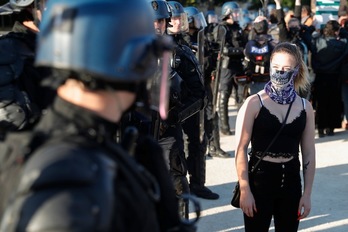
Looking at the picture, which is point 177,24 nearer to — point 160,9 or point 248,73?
point 160,9

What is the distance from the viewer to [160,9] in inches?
205

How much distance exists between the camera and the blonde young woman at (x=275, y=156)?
3.72m

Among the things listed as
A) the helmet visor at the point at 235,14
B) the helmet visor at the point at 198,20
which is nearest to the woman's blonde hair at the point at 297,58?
the helmet visor at the point at 198,20

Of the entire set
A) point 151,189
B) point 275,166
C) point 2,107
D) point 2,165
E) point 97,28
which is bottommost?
point 275,166

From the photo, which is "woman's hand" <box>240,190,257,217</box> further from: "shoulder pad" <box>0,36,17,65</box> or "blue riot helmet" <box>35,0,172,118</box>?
"blue riot helmet" <box>35,0,172,118</box>

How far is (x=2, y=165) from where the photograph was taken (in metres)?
1.59

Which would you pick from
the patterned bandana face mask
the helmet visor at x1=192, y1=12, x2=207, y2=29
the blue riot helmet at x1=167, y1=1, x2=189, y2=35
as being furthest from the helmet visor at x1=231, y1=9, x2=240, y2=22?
the patterned bandana face mask

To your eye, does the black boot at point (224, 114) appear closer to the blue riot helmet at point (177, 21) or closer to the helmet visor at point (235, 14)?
the helmet visor at point (235, 14)

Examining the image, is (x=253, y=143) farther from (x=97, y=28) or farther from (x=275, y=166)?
(x=97, y=28)

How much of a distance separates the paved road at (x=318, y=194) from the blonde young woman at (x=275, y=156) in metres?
2.07

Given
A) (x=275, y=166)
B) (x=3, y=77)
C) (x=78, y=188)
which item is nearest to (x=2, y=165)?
(x=78, y=188)

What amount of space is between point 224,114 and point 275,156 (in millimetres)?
6307

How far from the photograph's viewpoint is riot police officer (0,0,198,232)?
1369 millimetres

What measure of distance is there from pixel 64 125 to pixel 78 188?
0.24m
